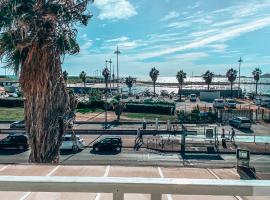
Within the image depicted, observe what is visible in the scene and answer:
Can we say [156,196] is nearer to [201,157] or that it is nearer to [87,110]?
[201,157]

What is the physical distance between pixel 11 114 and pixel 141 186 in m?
54.3

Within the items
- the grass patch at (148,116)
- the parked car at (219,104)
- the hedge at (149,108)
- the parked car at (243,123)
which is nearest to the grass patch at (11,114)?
the grass patch at (148,116)

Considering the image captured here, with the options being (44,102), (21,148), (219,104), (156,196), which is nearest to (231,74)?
(219,104)

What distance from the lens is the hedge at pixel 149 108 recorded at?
54.8m

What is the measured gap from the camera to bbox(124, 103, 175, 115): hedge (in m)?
54.8

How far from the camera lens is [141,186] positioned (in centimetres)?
199

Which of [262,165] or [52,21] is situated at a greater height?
[52,21]

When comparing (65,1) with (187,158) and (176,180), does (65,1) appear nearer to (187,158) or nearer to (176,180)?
(176,180)

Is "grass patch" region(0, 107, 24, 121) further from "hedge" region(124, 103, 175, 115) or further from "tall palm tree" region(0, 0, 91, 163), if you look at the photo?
"tall palm tree" region(0, 0, 91, 163)

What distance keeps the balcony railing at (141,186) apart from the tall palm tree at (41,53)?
12811mm

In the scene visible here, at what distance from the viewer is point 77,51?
1559cm


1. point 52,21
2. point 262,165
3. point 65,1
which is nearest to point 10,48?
point 52,21

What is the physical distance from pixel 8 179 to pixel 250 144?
34117 millimetres

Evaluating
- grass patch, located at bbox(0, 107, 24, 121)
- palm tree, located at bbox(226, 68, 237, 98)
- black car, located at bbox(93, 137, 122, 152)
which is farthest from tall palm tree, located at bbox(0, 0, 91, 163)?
palm tree, located at bbox(226, 68, 237, 98)
